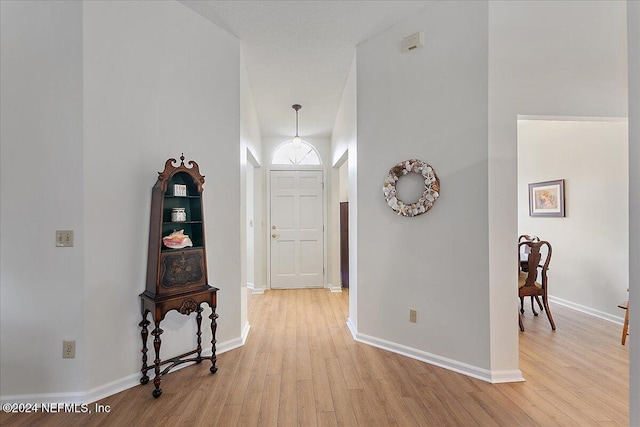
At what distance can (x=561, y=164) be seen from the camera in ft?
14.2

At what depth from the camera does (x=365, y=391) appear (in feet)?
7.31

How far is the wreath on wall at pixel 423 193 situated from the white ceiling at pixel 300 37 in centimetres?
118

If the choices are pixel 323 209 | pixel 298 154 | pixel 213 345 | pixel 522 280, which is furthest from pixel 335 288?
pixel 213 345

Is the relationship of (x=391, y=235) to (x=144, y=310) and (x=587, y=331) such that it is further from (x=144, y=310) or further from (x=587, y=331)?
(x=587, y=331)

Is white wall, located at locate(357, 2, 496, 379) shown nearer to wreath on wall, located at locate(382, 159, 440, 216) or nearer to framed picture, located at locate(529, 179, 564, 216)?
wreath on wall, located at locate(382, 159, 440, 216)

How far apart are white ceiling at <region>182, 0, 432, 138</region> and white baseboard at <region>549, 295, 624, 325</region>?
3.94 metres

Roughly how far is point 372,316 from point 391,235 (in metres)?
0.84

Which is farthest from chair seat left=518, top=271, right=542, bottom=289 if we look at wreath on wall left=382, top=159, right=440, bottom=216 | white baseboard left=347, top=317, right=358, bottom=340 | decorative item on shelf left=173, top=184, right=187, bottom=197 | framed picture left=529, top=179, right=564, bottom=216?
decorative item on shelf left=173, top=184, right=187, bottom=197

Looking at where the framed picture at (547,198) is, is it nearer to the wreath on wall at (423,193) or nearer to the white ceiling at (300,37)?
the wreath on wall at (423,193)

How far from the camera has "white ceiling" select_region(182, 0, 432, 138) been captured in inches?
103

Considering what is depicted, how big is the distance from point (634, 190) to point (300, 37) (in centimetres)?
280

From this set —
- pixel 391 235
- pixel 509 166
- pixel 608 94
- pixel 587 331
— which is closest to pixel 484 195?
pixel 509 166

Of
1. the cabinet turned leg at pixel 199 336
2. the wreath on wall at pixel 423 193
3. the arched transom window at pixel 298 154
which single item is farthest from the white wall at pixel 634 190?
the arched transom window at pixel 298 154

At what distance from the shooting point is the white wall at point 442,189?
2422 mm
